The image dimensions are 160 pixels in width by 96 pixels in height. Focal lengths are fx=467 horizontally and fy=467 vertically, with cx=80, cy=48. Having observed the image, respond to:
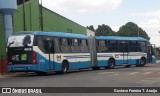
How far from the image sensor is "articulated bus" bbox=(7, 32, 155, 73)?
29.0m

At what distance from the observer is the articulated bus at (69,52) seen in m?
29.0

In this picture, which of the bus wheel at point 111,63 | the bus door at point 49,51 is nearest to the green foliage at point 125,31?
the bus wheel at point 111,63

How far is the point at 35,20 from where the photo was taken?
146 ft

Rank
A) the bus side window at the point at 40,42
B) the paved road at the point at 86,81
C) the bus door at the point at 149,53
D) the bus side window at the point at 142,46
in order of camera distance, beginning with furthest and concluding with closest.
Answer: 1. the bus door at the point at 149,53
2. the bus side window at the point at 142,46
3. the bus side window at the point at 40,42
4. the paved road at the point at 86,81

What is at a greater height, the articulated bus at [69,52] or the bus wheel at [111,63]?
the articulated bus at [69,52]

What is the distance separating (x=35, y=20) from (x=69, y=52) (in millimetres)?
12435

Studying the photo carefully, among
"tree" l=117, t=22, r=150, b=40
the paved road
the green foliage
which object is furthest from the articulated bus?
the green foliage

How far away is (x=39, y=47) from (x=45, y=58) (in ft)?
2.97

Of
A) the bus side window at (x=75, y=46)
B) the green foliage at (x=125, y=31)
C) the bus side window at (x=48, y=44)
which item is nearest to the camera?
the bus side window at (x=48, y=44)

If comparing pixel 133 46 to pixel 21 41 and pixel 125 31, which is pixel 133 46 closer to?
pixel 21 41

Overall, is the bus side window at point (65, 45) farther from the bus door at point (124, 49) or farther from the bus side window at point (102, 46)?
the bus door at point (124, 49)

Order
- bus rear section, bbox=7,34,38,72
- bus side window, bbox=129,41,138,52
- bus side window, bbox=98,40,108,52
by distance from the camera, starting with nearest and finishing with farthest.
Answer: bus rear section, bbox=7,34,38,72 < bus side window, bbox=98,40,108,52 < bus side window, bbox=129,41,138,52

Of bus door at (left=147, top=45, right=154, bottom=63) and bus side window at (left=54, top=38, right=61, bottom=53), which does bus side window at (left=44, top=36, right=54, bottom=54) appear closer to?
bus side window at (left=54, top=38, right=61, bottom=53)

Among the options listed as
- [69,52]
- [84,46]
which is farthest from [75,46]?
[84,46]
